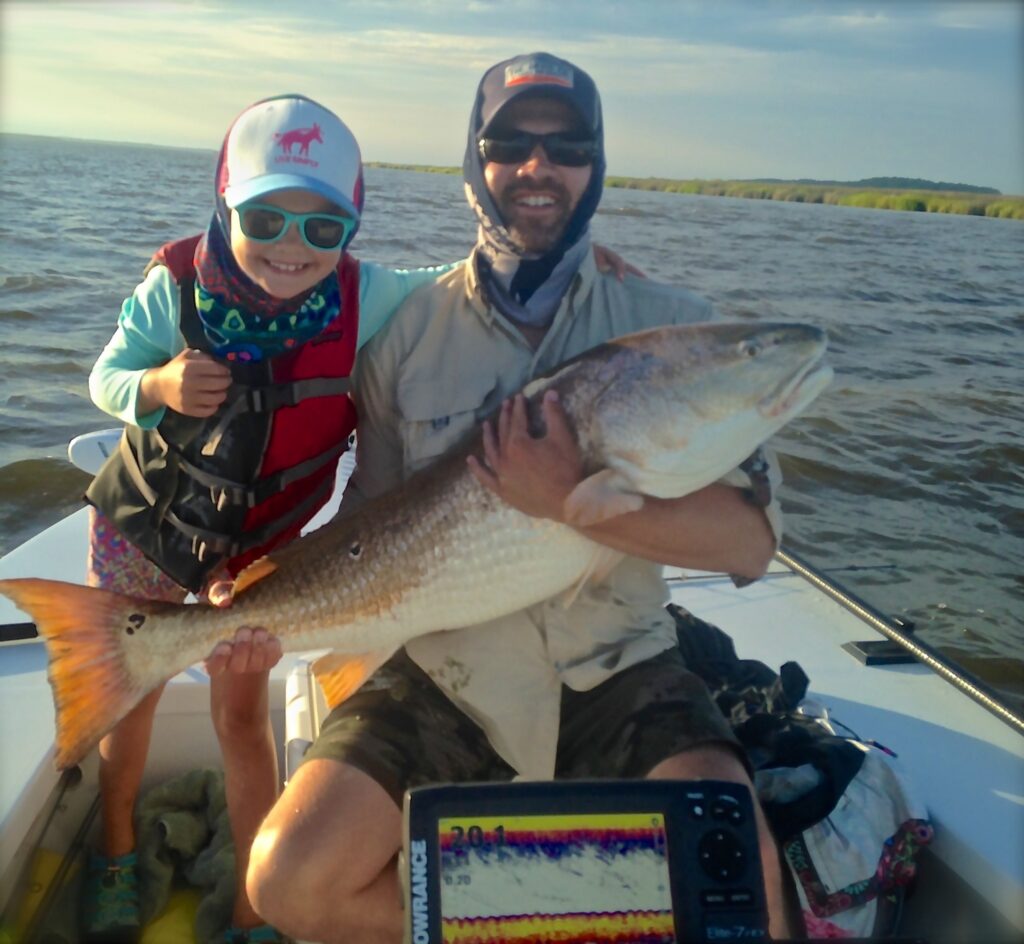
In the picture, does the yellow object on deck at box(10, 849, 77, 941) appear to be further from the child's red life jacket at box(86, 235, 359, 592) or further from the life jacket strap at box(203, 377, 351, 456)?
the life jacket strap at box(203, 377, 351, 456)

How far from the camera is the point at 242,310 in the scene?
290 centimetres

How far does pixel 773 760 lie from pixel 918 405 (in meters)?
10.5

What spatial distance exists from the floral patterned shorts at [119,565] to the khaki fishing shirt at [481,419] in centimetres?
66

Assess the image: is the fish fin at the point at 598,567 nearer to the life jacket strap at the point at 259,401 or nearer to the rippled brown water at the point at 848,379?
the life jacket strap at the point at 259,401

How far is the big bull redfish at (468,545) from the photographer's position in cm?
266

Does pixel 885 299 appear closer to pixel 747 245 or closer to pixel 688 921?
pixel 747 245

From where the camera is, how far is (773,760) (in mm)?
2969

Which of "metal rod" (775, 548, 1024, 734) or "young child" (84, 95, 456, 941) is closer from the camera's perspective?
"young child" (84, 95, 456, 941)

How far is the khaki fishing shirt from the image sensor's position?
2.85 metres

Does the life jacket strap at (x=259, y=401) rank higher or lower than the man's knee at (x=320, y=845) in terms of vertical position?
higher

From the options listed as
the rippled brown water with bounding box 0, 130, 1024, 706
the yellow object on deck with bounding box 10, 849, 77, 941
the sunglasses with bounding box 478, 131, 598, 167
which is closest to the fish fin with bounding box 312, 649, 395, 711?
the yellow object on deck with bounding box 10, 849, 77, 941

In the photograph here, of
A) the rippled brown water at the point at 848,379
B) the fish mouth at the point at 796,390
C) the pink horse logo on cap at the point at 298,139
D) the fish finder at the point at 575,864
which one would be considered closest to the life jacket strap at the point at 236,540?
the pink horse logo on cap at the point at 298,139

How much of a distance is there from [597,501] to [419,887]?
1101 millimetres

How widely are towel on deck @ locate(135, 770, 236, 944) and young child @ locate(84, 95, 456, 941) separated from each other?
0.10m
